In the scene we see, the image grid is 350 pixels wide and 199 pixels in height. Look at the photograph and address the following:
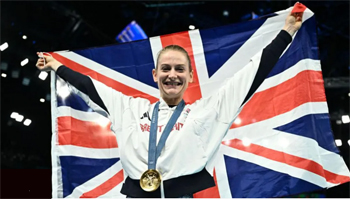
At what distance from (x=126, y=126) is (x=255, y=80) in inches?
25.0

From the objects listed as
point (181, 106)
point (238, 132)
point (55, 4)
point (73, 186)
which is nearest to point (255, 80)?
point (181, 106)

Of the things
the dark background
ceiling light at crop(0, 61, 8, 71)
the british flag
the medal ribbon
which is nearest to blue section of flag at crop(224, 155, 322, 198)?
the british flag

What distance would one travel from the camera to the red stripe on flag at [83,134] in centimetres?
299

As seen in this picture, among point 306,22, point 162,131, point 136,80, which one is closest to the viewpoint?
point 162,131

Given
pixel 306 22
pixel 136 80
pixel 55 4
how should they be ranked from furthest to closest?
pixel 55 4
pixel 136 80
pixel 306 22

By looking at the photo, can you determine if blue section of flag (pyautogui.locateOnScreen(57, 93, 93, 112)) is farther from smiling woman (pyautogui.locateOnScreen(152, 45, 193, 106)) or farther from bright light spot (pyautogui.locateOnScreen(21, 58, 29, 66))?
bright light spot (pyautogui.locateOnScreen(21, 58, 29, 66))

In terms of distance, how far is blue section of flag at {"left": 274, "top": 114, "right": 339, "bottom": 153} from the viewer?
2732mm

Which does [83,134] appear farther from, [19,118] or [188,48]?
[19,118]

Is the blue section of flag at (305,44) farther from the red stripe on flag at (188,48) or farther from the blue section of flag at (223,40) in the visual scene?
the red stripe on flag at (188,48)

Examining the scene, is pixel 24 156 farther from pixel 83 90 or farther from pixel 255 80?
pixel 255 80

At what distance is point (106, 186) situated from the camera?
115 inches

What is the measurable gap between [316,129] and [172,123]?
4.99 feet

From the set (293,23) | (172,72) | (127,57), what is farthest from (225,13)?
(172,72)

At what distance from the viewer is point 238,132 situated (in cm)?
294
